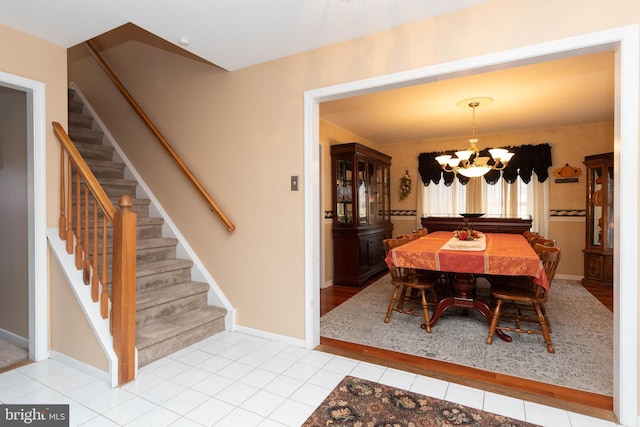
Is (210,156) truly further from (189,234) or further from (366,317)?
(366,317)

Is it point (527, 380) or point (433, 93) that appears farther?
point (433, 93)

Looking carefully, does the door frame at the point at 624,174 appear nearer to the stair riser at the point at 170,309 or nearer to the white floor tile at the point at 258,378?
the white floor tile at the point at 258,378

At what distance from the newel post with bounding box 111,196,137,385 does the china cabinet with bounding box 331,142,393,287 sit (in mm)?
3339

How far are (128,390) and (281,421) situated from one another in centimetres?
105

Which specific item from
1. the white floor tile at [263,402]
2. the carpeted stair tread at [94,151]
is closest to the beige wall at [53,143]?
the white floor tile at [263,402]

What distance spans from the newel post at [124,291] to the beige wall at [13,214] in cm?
113

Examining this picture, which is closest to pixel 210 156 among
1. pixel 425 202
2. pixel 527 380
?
pixel 527 380

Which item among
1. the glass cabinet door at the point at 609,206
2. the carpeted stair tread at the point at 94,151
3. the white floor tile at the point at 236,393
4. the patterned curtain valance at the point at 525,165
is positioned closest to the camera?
the white floor tile at the point at 236,393

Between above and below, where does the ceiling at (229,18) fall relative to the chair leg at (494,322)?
above

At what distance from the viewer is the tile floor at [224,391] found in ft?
5.94

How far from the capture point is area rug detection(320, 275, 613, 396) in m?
2.37

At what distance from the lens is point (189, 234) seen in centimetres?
343

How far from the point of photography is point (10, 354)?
2512mm

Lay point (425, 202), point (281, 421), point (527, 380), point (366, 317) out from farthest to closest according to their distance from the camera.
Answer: point (425, 202)
point (366, 317)
point (527, 380)
point (281, 421)
